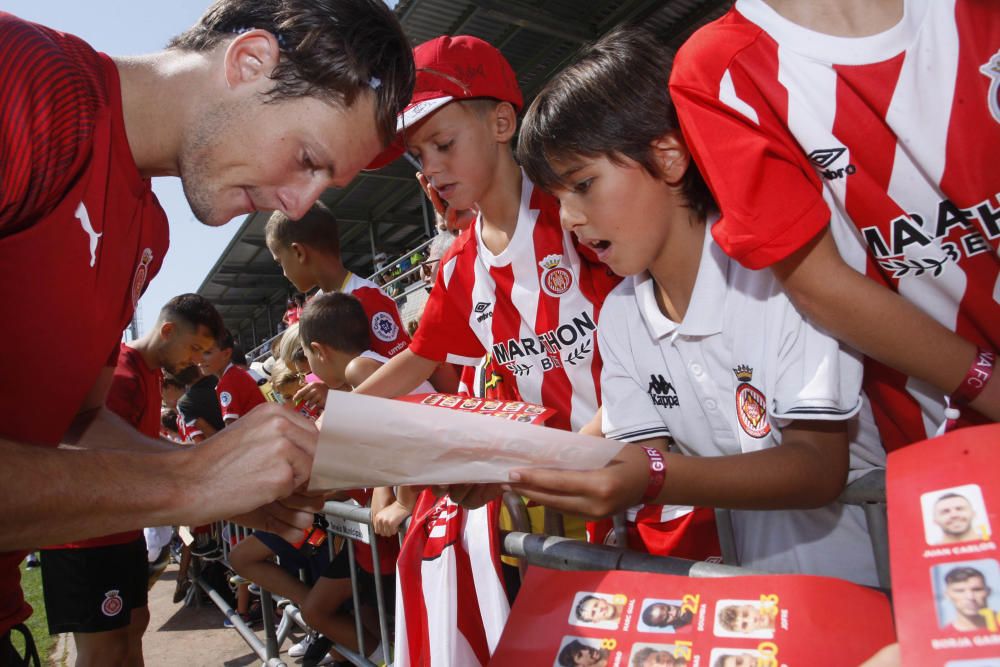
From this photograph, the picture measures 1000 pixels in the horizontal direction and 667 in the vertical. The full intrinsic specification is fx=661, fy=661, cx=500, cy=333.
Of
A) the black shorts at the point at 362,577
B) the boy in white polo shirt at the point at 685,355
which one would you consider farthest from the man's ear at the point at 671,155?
the black shorts at the point at 362,577

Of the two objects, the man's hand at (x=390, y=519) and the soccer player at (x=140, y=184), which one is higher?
the soccer player at (x=140, y=184)

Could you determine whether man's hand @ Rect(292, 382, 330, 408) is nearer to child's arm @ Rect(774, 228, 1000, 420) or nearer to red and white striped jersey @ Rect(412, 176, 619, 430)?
red and white striped jersey @ Rect(412, 176, 619, 430)

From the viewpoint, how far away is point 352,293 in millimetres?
3633

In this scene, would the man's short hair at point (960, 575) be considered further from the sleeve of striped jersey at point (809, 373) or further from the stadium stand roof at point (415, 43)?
the stadium stand roof at point (415, 43)

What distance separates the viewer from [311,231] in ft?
12.5

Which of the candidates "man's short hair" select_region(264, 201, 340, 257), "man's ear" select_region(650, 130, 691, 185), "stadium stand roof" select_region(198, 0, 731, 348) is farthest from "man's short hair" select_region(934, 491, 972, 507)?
"stadium stand roof" select_region(198, 0, 731, 348)

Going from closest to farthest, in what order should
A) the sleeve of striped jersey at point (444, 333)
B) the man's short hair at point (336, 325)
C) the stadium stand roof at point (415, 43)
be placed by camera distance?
the sleeve of striped jersey at point (444, 333) → the man's short hair at point (336, 325) → the stadium stand roof at point (415, 43)

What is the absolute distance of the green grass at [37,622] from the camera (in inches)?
236

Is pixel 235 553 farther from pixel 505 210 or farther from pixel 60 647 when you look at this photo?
pixel 60 647

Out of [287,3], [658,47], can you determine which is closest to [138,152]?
[287,3]

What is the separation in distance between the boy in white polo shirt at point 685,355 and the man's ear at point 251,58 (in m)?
0.63

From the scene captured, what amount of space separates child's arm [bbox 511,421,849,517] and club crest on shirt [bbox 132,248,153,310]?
43.9 inches

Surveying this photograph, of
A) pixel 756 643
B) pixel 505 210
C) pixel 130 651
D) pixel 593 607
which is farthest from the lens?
pixel 130 651

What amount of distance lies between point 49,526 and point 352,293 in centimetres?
275
